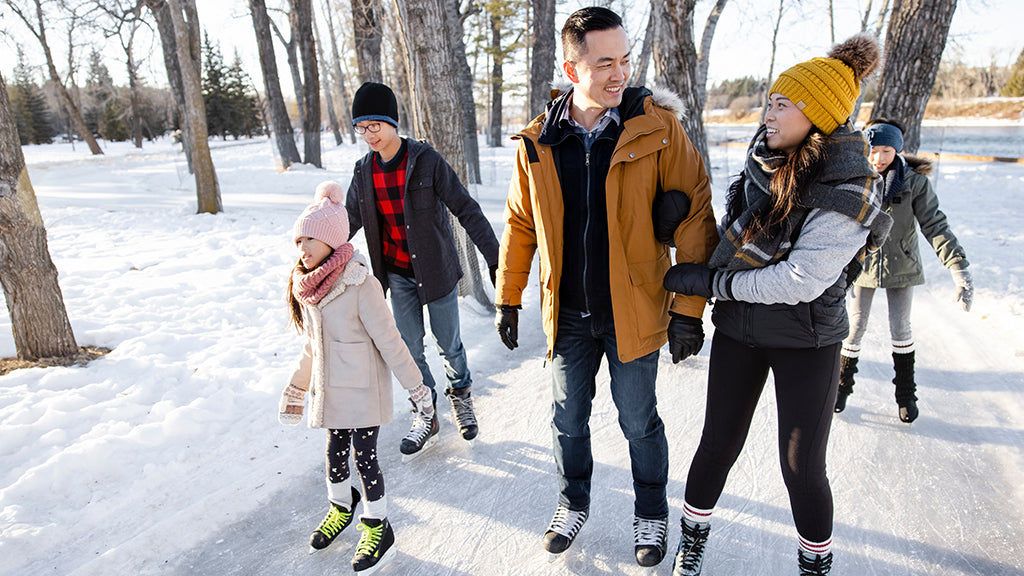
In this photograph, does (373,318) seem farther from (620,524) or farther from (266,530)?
(620,524)

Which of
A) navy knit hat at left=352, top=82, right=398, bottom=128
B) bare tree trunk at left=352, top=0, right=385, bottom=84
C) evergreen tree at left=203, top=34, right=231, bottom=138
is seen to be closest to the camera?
navy knit hat at left=352, top=82, right=398, bottom=128

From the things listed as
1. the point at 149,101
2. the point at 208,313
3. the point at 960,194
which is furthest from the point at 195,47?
the point at 149,101

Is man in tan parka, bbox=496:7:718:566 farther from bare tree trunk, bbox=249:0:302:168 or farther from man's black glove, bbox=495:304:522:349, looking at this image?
bare tree trunk, bbox=249:0:302:168

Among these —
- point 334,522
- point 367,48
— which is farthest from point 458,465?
point 367,48

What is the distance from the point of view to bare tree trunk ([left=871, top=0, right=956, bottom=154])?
6046 millimetres

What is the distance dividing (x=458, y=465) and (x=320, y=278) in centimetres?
143

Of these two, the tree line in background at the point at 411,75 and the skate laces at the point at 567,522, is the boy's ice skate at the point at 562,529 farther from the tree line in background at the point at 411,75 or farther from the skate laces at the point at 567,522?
the tree line in background at the point at 411,75

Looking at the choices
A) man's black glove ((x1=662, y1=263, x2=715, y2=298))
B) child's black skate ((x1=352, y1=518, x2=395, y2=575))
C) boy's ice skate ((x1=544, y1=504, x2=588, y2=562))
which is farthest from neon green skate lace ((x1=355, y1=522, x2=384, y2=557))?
man's black glove ((x1=662, y1=263, x2=715, y2=298))

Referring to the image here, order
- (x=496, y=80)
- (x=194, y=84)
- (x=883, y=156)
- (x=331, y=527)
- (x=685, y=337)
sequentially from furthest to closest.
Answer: (x=496, y=80) → (x=194, y=84) → (x=883, y=156) → (x=331, y=527) → (x=685, y=337)

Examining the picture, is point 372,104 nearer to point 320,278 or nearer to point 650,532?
point 320,278

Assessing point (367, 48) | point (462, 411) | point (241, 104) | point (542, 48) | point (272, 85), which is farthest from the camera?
point (241, 104)

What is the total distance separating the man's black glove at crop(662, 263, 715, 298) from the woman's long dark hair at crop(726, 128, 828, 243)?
173 millimetres

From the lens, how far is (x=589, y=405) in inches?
94.4

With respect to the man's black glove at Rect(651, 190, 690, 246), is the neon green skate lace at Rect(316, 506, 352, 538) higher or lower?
lower
